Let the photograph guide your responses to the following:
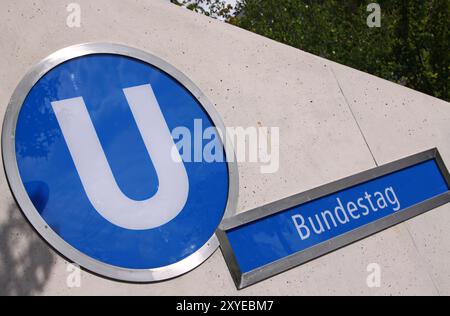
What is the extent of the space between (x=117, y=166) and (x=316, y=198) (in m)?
1.22

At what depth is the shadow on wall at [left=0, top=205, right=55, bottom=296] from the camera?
2588 mm

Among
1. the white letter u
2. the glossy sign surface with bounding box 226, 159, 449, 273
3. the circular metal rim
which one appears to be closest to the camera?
the circular metal rim

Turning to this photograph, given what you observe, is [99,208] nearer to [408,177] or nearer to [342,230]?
[342,230]

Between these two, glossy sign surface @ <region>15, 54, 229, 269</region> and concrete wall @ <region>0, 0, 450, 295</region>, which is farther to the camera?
concrete wall @ <region>0, 0, 450, 295</region>

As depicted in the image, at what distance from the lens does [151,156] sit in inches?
122

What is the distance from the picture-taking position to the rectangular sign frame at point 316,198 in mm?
3072

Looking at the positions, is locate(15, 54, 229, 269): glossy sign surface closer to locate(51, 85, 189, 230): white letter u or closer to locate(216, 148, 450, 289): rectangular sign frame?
locate(51, 85, 189, 230): white letter u

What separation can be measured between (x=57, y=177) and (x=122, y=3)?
117 cm

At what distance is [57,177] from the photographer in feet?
9.18

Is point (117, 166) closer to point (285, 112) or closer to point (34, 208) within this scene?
point (34, 208)

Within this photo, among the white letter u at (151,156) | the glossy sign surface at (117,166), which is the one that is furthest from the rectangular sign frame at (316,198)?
the white letter u at (151,156)

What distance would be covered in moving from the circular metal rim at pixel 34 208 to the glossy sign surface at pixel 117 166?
0.03 metres

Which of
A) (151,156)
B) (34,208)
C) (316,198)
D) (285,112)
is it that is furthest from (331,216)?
(34,208)

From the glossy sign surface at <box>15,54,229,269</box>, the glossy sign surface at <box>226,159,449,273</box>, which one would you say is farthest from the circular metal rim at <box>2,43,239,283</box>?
the glossy sign surface at <box>226,159,449,273</box>
